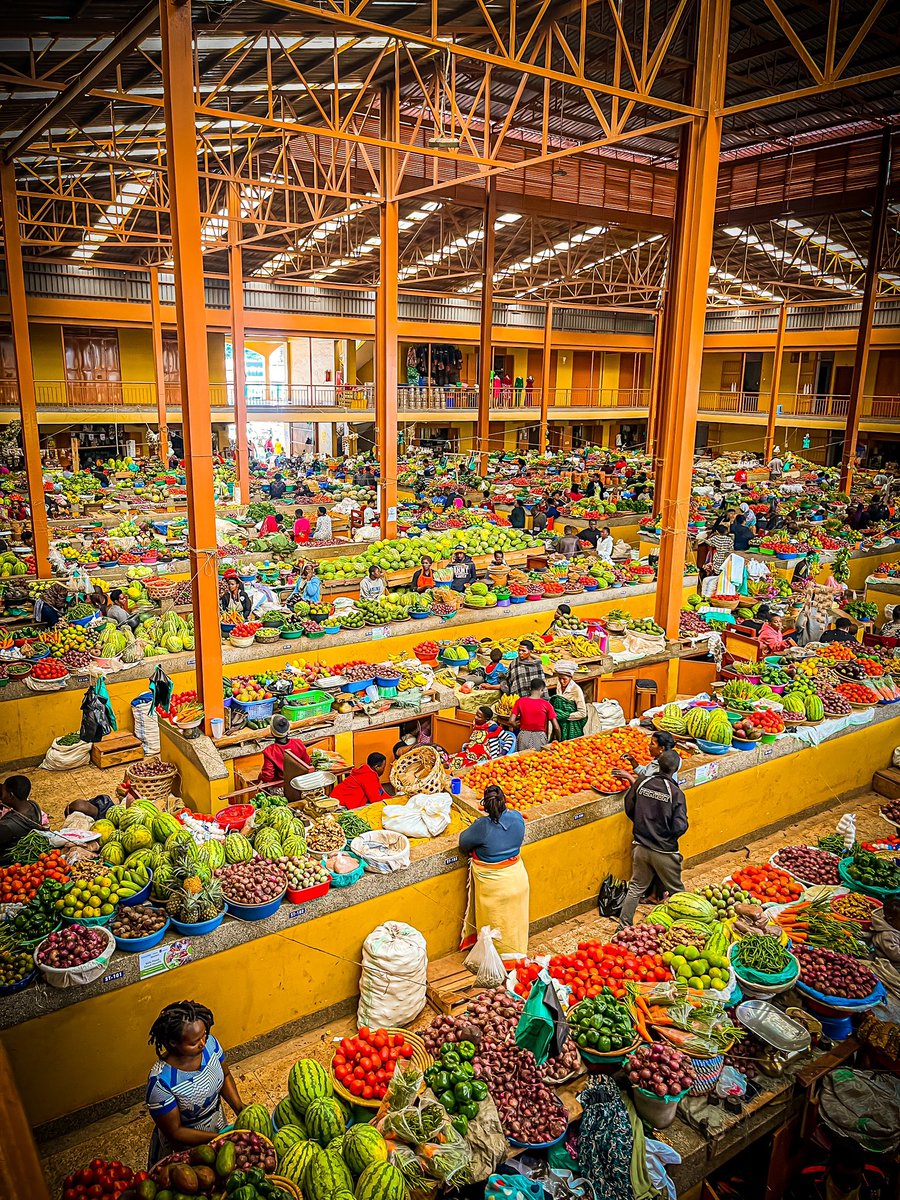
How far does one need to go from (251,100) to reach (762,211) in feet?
46.6

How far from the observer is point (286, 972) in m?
5.06

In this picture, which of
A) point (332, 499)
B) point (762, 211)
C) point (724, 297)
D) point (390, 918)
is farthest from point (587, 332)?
point (390, 918)

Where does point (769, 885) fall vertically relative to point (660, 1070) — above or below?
below

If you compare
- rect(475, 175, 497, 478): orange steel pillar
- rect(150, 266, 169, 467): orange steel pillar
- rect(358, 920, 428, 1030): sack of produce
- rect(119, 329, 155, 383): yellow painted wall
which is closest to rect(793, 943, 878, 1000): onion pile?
rect(358, 920, 428, 1030): sack of produce

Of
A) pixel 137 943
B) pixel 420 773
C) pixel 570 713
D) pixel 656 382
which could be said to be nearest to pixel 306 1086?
pixel 137 943

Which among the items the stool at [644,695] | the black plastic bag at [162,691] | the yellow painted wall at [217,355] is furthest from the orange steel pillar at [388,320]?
the yellow painted wall at [217,355]

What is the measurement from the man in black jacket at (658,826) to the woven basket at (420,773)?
148 centimetres

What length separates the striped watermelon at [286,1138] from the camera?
357cm

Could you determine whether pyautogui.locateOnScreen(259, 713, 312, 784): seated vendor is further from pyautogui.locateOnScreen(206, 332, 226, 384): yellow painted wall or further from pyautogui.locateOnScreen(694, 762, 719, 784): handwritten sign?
pyautogui.locateOnScreen(206, 332, 226, 384): yellow painted wall

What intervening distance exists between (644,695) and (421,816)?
4.60 m

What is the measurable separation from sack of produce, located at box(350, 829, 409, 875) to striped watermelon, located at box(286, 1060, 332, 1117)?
60.1 inches

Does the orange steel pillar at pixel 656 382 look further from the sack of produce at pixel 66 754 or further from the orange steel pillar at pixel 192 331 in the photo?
the sack of produce at pixel 66 754

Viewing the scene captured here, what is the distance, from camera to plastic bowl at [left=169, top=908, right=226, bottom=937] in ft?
15.5

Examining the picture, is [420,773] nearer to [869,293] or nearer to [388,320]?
[388,320]
